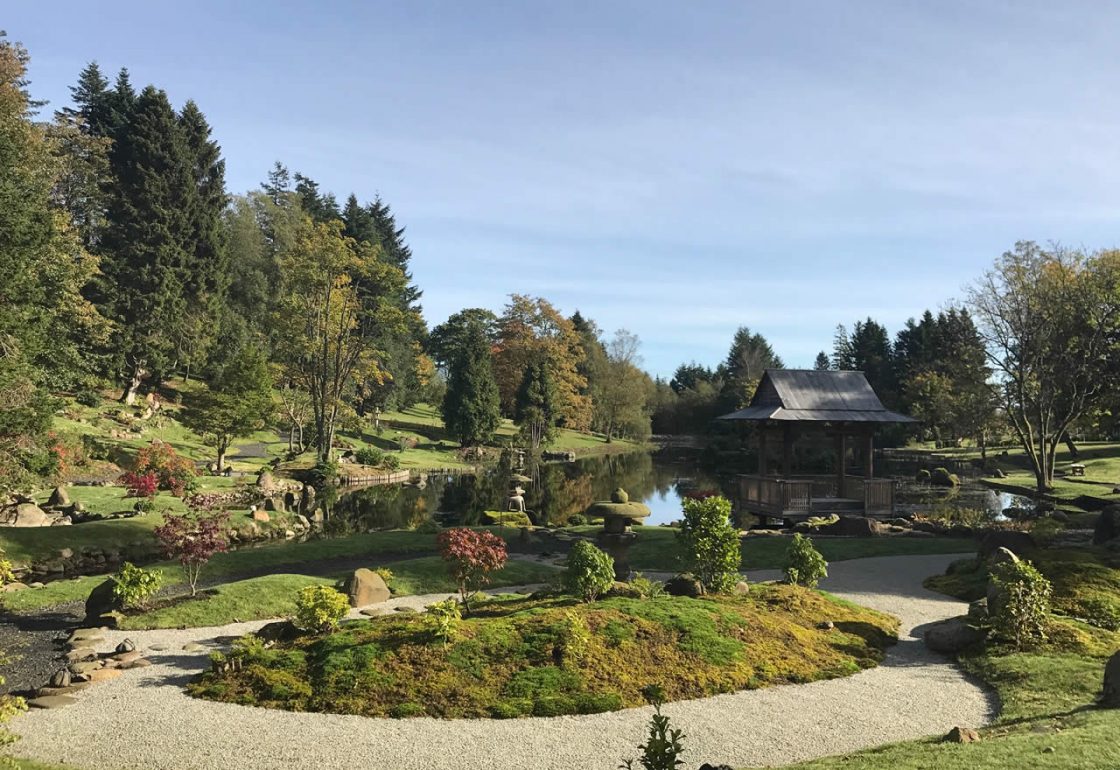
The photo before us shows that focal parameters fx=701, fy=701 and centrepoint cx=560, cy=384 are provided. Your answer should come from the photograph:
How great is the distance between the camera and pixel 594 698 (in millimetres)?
10711

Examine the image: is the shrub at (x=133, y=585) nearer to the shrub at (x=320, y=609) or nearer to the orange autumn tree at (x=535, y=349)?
the shrub at (x=320, y=609)

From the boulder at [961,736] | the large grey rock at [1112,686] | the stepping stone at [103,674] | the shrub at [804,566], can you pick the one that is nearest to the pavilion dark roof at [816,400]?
the shrub at [804,566]

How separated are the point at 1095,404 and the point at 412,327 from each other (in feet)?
238

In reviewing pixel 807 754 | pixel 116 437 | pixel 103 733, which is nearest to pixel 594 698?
pixel 807 754

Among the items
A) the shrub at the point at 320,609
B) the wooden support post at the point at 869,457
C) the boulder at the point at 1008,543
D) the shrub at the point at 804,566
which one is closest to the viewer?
the shrub at the point at 320,609

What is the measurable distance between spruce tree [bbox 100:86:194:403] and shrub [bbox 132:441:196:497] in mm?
23514

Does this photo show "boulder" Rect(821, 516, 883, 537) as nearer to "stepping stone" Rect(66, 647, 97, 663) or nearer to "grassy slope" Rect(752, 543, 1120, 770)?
"grassy slope" Rect(752, 543, 1120, 770)

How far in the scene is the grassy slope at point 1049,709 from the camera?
25.3ft

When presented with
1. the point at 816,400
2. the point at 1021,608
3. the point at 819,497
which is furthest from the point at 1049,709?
the point at 819,497

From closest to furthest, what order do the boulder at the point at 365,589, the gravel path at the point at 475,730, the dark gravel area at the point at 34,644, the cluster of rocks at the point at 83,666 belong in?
the gravel path at the point at 475,730 < the cluster of rocks at the point at 83,666 < the dark gravel area at the point at 34,644 < the boulder at the point at 365,589

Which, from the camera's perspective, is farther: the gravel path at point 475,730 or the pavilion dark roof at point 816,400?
the pavilion dark roof at point 816,400

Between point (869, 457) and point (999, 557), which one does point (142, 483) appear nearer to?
point (999, 557)

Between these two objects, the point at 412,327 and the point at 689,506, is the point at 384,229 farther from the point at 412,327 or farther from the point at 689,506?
the point at 689,506

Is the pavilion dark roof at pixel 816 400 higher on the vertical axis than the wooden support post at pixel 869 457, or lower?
higher
